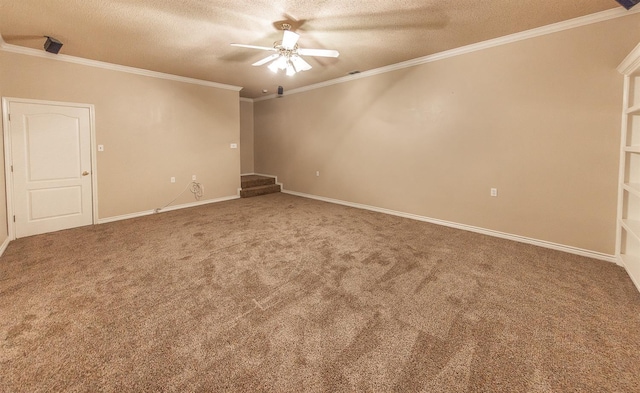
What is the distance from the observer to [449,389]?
149 centimetres

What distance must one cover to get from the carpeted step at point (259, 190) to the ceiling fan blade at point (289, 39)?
14.2 ft

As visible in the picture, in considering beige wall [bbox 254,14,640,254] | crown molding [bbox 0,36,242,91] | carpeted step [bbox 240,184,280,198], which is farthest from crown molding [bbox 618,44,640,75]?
carpeted step [bbox 240,184,280,198]

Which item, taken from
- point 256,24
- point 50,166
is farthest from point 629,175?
point 50,166

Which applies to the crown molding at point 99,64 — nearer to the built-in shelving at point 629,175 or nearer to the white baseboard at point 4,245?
the white baseboard at point 4,245

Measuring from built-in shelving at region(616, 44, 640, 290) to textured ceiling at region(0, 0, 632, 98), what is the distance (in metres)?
0.88

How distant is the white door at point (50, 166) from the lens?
13.0ft

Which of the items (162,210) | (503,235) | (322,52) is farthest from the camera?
(162,210)

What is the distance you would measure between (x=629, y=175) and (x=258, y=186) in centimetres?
671

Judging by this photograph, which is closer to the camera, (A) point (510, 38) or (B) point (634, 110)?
(B) point (634, 110)

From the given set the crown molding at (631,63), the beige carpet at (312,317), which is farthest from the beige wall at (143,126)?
the crown molding at (631,63)

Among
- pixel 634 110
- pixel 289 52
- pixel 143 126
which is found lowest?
pixel 634 110

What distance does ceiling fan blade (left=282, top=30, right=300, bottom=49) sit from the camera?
297cm

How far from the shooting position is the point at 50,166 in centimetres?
421

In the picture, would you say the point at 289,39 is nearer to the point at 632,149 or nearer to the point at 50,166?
the point at 632,149
